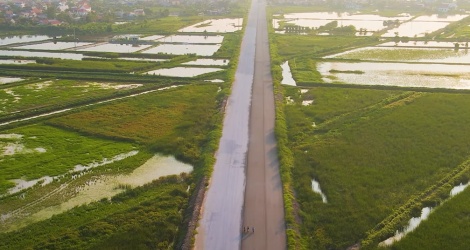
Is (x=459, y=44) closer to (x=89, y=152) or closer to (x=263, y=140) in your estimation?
(x=263, y=140)

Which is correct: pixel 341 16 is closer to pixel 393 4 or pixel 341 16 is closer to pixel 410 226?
pixel 393 4

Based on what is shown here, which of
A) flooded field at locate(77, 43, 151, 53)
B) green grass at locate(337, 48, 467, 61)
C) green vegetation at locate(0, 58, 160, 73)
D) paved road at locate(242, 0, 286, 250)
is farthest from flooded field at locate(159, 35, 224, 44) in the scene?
paved road at locate(242, 0, 286, 250)

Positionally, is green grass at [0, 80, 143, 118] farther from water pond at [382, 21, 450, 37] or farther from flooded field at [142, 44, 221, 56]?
water pond at [382, 21, 450, 37]

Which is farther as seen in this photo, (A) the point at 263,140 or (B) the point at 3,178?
(A) the point at 263,140

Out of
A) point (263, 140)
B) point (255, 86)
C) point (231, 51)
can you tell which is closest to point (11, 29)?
point (231, 51)

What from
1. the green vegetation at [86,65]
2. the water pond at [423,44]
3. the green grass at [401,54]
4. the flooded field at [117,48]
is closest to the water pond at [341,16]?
the water pond at [423,44]
